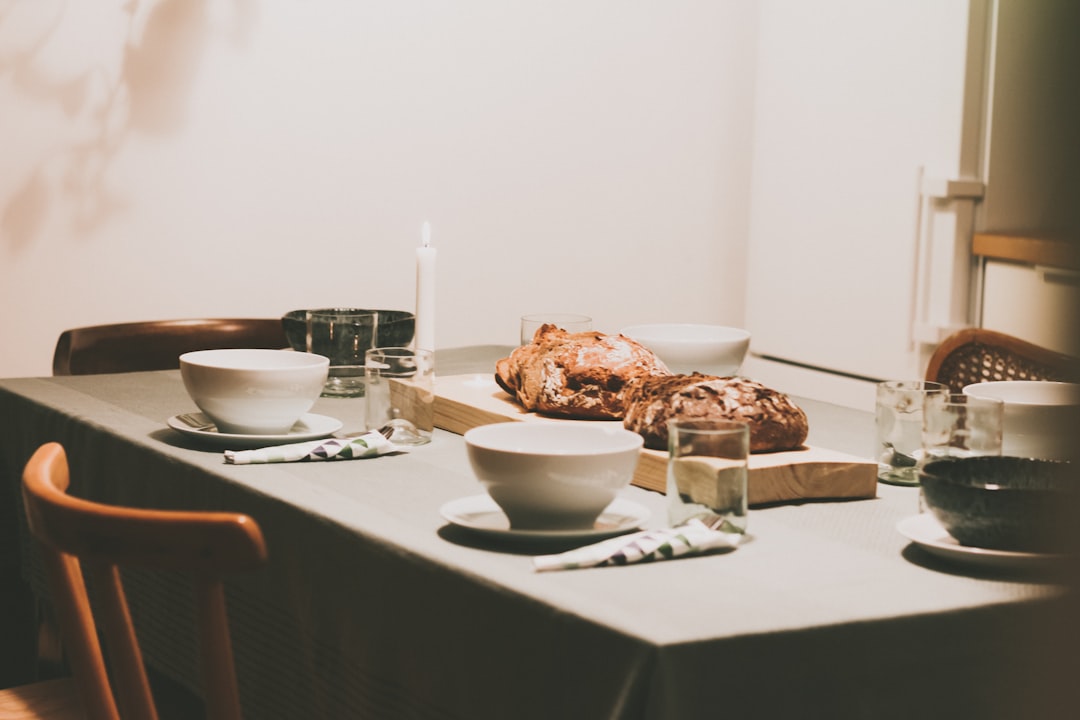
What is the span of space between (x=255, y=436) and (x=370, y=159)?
1.81 m

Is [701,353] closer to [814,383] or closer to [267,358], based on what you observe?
[267,358]

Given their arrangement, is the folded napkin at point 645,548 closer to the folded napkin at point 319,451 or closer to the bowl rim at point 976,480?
the bowl rim at point 976,480

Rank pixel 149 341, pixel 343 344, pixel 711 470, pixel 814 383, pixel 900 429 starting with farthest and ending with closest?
pixel 814 383 → pixel 149 341 → pixel 343 344 → pixel 900 429 → pixel 711 470

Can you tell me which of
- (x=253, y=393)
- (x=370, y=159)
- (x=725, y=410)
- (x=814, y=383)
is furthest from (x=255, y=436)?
(x=814, y=383)

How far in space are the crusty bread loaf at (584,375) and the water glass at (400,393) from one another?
0.12 meters

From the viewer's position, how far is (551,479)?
1038 millimetres

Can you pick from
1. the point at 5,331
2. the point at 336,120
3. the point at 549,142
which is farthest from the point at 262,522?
the point at 549,142

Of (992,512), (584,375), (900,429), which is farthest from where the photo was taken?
(584,375)

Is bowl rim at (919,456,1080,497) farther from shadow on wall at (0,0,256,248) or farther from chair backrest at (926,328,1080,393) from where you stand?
shadow on wall at (0,0,256,248)

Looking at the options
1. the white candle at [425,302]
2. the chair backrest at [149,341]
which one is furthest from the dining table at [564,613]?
the chair backrest at [149,341]

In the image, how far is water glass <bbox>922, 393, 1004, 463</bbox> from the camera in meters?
1.24

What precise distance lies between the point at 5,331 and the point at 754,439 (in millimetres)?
2073

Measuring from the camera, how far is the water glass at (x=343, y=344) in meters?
1.87

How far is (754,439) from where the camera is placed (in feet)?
4.18
